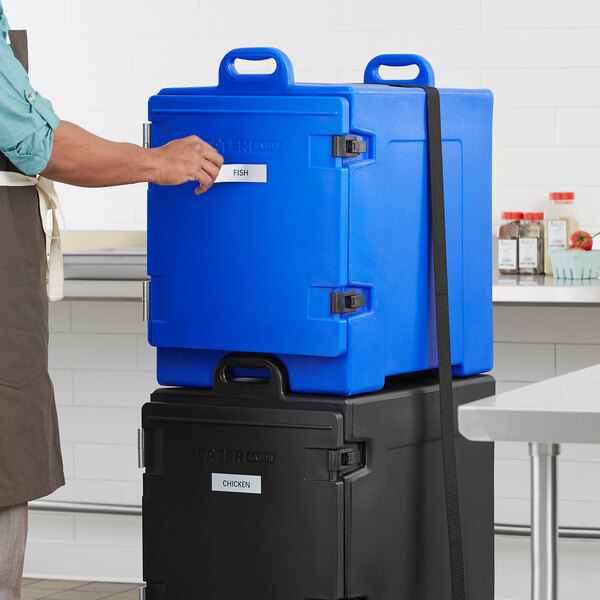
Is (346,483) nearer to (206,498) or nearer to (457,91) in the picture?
(206,498)

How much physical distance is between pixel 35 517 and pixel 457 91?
7.70ft

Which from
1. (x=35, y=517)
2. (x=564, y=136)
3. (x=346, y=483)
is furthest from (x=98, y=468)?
(x=346, y=483)

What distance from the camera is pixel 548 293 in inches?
109

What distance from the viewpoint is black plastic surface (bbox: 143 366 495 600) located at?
194cm

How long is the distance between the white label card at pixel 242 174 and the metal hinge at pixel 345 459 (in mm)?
456

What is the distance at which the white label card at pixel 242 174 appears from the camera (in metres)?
1.95

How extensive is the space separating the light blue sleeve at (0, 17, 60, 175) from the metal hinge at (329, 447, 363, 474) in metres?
0.65

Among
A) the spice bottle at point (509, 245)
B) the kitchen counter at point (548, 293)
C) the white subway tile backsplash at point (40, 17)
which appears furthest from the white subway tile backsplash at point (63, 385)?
the kitchen counter at point (548, 293)

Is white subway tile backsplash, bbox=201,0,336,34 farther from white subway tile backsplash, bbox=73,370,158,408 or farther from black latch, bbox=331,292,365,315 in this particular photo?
black latch, bbox=331,292,365,315

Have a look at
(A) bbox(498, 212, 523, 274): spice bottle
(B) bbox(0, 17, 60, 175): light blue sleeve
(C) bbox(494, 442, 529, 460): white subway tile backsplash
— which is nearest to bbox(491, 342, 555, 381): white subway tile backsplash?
(C) bbox(494, 442, 529, 460): white subway tile backsplash

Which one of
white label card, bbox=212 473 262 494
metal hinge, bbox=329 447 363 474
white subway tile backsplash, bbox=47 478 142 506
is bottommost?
white subway tile backsplash, bbox=47 478 142 506

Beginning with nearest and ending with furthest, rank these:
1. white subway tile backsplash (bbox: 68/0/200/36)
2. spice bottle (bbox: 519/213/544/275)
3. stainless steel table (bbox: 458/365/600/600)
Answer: stainless steel table (bbox: 458/365/600/600) → spice bottle (bbox: 519/213/544/275) → white subway tile backsplash (bbox: 68/0/200/36)

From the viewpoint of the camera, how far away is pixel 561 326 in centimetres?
342

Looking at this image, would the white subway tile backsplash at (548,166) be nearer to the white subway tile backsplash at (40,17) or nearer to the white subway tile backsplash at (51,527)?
the white subway tile backsplash at (40,17)
